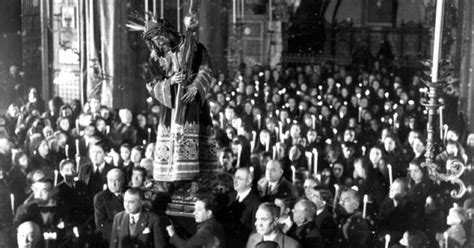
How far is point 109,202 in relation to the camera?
10086mm

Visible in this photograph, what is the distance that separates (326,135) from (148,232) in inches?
305

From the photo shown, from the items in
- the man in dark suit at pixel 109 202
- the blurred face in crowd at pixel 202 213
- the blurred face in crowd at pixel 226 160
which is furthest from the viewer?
the blurred face in crowd at pixel 226 160

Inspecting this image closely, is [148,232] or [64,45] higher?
[64,45]

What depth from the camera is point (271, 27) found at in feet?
117

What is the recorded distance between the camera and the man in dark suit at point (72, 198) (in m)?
10.1

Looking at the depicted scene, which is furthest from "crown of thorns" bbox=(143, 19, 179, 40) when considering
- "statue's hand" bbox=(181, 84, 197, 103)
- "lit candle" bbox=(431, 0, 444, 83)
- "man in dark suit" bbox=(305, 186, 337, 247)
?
"lit candle" bbox=(431, 0, 444, 83)

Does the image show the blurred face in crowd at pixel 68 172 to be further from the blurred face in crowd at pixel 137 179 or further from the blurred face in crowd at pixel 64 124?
the blurred face in crowd at pixel 64 124

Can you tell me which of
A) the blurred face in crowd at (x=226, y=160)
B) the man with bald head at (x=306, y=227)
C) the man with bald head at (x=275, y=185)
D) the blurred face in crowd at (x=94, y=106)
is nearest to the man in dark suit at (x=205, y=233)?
the man with bald head at (x=306, y=227)

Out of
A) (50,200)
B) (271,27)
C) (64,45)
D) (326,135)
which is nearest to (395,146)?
(326,135)

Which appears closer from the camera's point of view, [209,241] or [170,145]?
[209,241]

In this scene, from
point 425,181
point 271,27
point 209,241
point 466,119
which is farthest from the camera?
point 271,27

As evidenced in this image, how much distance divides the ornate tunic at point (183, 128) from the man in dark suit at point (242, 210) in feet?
4.23

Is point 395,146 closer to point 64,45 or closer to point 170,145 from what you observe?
point 170,145

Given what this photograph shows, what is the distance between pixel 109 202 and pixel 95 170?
176 centimetres
